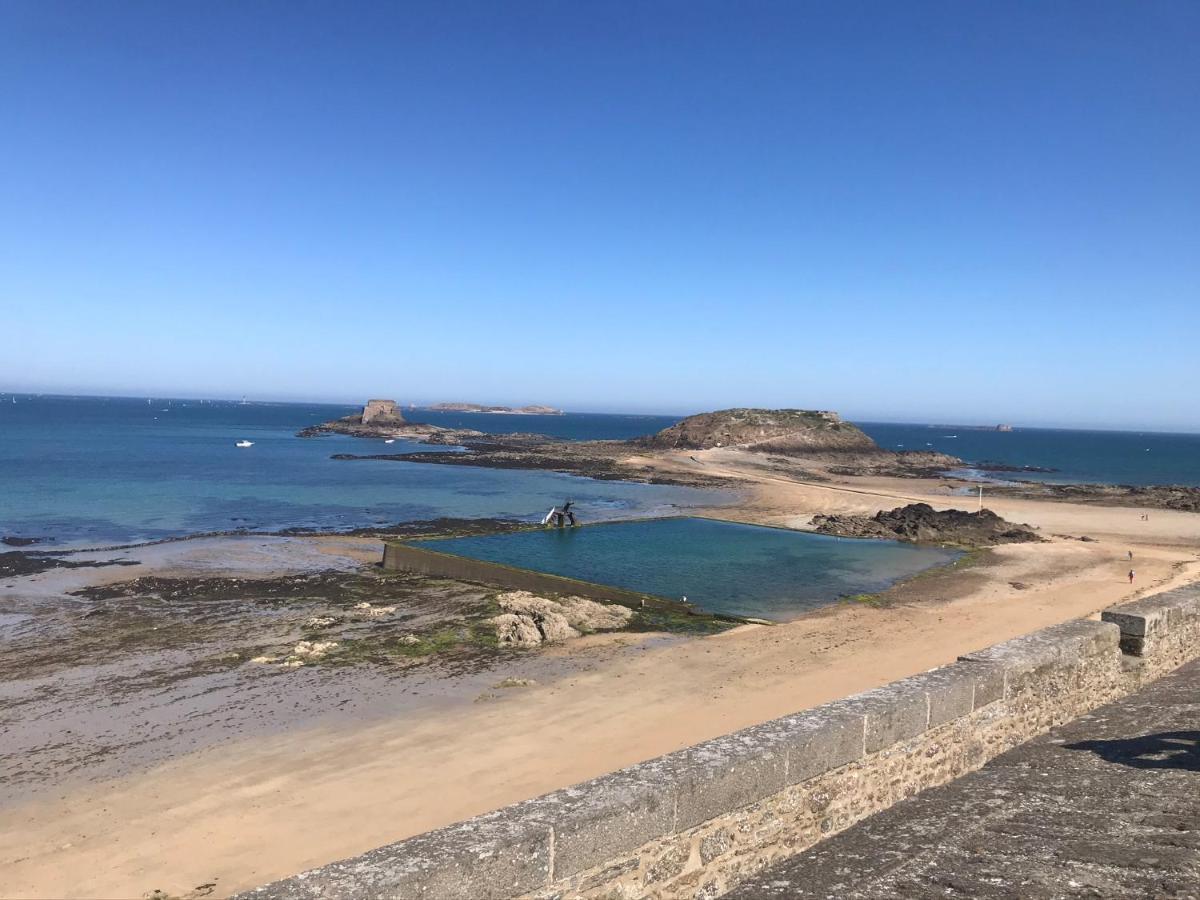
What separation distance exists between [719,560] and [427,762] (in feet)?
59.7

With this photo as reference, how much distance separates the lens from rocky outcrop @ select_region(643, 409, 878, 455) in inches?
3469

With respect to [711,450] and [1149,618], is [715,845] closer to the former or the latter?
[1149,618]

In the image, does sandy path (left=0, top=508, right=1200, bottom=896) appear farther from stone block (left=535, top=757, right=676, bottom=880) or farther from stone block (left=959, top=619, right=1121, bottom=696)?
stone block (left=959, top=619, right=1121, bottom=696)

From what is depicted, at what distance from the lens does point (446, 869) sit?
3.39 meters

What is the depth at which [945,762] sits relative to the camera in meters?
5.65

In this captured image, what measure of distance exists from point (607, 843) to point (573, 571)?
21.5 m

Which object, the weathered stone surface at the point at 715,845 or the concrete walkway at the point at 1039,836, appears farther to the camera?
the weathered stone surface at the point at 715,845

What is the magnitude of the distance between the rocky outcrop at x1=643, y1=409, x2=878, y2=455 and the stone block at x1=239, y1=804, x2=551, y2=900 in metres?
84.1

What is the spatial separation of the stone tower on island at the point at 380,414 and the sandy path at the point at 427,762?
4791 inches

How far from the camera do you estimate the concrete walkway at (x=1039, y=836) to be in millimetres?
4035

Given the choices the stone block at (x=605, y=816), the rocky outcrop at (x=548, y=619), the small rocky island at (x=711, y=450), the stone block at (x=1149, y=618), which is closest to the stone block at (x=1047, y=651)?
the stone block at (x=1149, y=618)

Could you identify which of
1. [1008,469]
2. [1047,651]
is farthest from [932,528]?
[1008,469]

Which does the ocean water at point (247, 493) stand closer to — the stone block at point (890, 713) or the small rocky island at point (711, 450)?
the small rocky island at point (711, 450)

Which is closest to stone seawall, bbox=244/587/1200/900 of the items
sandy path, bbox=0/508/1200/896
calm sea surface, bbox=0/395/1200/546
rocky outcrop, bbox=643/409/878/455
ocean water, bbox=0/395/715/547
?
sandy path, bbox=0/508/1200/896
